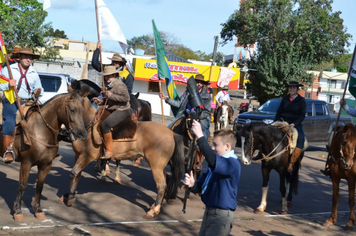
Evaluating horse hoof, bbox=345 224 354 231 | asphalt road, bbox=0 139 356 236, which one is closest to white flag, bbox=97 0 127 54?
asphalt road, bbox=0 139 356 236

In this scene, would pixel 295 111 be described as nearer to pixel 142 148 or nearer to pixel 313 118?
pixel 142 148

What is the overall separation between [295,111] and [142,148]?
3.46 metres

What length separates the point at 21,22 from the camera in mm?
30984

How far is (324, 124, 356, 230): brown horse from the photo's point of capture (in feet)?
25.4

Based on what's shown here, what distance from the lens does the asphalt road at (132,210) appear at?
6.80 m

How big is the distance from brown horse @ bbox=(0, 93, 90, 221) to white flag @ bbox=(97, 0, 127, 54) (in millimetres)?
3543

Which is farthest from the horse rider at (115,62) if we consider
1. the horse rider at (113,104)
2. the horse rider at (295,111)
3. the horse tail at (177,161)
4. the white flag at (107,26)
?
the horse rider at (295,111)

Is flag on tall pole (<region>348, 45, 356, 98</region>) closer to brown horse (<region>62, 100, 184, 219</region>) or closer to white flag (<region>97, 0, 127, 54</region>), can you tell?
brown horse (<region>62, 100, 184, 219</region>)

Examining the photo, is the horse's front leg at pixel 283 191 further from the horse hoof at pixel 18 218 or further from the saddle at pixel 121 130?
the horse hoof at pixel 18 218

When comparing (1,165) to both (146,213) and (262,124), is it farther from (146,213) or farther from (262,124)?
(262,124)

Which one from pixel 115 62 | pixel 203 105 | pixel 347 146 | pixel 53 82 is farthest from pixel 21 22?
pixel 347 146

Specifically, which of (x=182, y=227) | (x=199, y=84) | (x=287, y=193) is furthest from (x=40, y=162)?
(x=287, y=193)

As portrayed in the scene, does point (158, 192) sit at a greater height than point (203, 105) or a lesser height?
lesser

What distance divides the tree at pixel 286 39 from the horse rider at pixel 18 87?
26.7 metres
